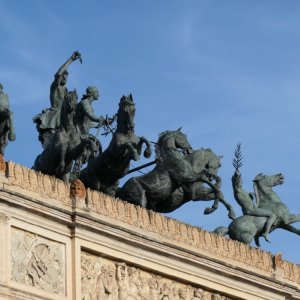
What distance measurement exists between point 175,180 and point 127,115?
78.5 inches

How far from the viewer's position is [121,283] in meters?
36.1

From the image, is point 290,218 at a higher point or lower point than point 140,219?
higher

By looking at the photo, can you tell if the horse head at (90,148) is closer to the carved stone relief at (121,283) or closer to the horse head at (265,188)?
the carved stone relief at (121,283)

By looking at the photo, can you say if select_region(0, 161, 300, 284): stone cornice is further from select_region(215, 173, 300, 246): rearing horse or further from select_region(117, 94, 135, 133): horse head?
select_region(117, 94, 135, 133): horse head

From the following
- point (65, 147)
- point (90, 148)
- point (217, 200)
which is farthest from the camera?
point (217, 200)

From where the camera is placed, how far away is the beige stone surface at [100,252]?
34.5 metres

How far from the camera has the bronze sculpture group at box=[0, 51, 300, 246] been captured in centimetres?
3844

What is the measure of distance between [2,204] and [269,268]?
6.97 meters

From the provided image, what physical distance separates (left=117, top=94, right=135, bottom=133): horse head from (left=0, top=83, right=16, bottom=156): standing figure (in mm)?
2328

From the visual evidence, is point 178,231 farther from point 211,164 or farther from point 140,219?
point 211,164

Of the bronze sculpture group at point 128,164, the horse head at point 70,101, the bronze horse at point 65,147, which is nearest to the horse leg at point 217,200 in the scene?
the bronze sculpture group at point 128,164

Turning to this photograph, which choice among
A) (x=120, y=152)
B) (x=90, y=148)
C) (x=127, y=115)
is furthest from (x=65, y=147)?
(x=127, y=115)

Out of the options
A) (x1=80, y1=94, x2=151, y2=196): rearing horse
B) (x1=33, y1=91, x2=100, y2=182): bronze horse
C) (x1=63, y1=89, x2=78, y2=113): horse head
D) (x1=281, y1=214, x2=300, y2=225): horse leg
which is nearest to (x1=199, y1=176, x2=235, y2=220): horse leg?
(x1=281, y1=214, x2=300, y2=225): horse leg

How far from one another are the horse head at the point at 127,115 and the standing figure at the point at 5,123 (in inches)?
91.7
